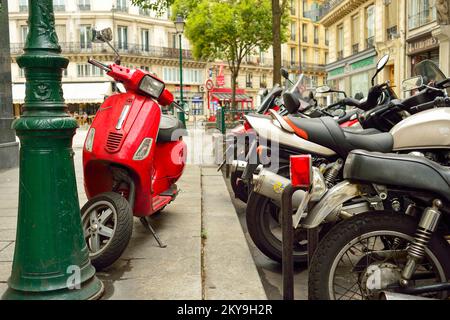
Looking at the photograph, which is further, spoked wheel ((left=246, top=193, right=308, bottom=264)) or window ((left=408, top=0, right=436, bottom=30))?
window ((left=408, top=0, right=436, bottom=30))

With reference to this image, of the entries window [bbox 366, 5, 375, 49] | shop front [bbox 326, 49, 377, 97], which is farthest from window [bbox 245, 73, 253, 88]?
window [bbox 366, 5, 375, 49]

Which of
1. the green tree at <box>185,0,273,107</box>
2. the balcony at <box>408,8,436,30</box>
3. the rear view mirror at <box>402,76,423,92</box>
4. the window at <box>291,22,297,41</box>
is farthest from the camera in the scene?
the window at <box>291,22,297,41</box>

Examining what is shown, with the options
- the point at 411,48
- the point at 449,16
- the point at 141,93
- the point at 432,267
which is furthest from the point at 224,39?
the point at 432,267

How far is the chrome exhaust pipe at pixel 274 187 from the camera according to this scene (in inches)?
118

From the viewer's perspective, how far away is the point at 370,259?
2371 millimetres

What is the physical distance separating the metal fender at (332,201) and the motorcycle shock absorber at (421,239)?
34 cm

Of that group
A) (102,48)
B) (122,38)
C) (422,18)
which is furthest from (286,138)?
(122,38)

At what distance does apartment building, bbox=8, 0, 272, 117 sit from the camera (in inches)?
1633

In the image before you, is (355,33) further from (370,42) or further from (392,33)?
(392,33)

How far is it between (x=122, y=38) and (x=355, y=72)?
26.0 meters

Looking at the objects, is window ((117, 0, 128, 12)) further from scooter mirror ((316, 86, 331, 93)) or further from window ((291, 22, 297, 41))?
scooter mirror ((316, 86, 331, 93))

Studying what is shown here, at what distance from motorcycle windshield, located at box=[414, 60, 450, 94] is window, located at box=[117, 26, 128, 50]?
44.0 meters

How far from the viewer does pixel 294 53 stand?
189 ft

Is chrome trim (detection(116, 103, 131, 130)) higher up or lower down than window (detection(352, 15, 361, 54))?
lower down
